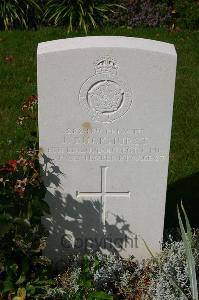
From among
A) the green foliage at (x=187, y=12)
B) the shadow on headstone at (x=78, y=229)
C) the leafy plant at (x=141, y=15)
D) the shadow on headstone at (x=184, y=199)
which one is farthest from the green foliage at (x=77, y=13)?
the shadow on headstone at (x=78, y=229)

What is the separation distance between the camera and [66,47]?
3521 mm

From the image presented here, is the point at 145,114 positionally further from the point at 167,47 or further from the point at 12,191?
the point at 12,191

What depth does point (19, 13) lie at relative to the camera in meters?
9.44

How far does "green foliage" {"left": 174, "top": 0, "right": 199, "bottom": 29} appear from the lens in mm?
9508

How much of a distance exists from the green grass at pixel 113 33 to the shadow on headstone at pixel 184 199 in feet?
0.32

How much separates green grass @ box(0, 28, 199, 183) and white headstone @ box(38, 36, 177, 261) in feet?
4.93

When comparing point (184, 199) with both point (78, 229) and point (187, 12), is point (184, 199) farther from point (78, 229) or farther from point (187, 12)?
point (187, 12)

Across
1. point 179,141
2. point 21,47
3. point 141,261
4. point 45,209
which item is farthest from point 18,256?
point 21,47

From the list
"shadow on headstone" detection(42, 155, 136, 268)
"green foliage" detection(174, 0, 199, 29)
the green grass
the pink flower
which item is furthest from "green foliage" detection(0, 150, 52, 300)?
"green foliage" detection(174, 0, 199, 29)

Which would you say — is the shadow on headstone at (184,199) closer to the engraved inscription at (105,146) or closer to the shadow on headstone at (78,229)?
the shadow on headstone at (78,229)

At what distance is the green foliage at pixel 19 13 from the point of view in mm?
9297

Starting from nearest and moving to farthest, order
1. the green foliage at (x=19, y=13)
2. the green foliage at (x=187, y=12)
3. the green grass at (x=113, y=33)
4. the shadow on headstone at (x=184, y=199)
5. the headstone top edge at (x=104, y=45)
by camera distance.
→ the headstone top edge at (x=104, y=45) → the shadow on headstone at (x=184, y=199) → the green grass at (x=113, y=33) → the green foliage at (x=19, y=13) → the green foliage at (x=187, y=12)

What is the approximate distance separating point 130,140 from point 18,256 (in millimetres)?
1108

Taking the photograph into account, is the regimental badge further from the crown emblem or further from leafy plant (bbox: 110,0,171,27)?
leafy plant (bbox: 110,0,171,27)
